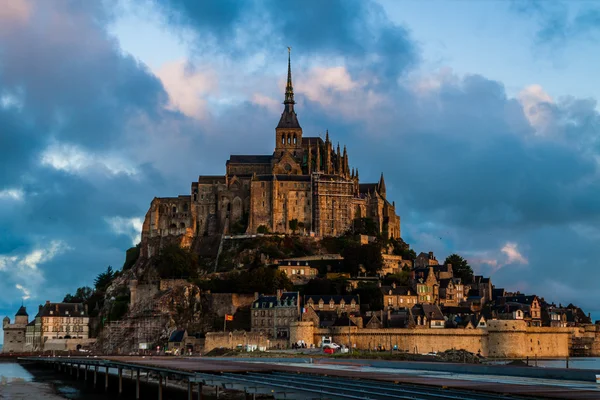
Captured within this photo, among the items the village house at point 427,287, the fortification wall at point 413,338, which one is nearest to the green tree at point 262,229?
the village house at point 427,287

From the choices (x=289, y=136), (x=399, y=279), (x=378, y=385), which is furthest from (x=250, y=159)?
(x=378, y=385)

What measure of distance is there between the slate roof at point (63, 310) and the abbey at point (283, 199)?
640 inches

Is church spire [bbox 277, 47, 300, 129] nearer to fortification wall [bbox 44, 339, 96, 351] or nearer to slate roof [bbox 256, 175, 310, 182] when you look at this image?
slate roof [bbox 256, 175, 310, 182]

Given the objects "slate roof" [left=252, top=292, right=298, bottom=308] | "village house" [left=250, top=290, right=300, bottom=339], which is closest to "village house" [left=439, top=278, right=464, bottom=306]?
"slate roof" [left=252, top=292, right=298, bottom=308]

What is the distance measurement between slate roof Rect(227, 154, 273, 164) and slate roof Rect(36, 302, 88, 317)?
106 feet

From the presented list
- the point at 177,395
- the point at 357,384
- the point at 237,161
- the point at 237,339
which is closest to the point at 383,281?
the point at 237,339

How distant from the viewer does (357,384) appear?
3616cm

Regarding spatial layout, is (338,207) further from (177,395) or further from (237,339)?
(177,395)

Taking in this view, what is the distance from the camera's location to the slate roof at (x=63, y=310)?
114812mm

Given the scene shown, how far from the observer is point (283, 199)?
401 ft

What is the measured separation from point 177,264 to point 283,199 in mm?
19114

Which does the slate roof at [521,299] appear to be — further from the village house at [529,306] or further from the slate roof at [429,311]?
the slate roof at [429,311]

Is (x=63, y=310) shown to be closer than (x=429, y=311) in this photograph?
No

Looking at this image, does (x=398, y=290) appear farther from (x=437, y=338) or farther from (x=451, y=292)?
(x=437, y=338)
